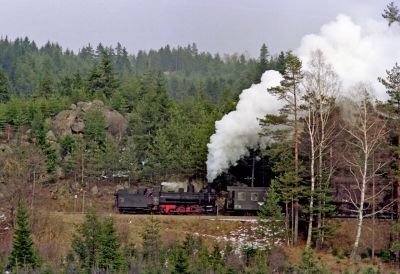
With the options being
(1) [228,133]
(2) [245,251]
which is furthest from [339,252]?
(1) [228,133]

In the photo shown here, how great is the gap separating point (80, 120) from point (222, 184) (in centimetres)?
2067

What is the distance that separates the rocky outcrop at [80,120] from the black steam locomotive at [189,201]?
62.0 feet

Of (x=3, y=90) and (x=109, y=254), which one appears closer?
(x=109, y=254)

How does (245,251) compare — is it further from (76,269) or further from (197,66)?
(197,66)

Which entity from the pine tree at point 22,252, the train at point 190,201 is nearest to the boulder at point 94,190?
the train at point 190,201

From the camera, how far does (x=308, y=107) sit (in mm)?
38188

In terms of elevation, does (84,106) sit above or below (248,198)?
above

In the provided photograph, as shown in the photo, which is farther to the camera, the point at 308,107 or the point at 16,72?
the point at 16,72

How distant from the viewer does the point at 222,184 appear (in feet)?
166

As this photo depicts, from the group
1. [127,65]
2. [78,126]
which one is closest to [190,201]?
[78,126]

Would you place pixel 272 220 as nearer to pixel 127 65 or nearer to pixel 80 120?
pixel 80 120

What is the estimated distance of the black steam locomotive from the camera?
147ft

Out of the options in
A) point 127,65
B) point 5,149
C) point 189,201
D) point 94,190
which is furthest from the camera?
point 127,65

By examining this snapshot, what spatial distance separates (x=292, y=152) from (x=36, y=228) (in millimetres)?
16921
